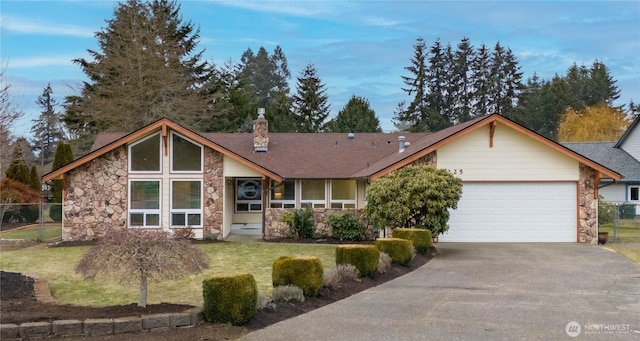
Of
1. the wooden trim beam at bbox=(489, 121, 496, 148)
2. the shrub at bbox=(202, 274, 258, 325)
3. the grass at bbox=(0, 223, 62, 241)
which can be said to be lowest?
the grass at bbox=(0, 223, 62, 241)

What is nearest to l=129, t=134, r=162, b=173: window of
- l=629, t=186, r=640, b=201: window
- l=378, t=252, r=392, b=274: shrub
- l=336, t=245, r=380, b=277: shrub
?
l=378, t=252, r=392, b=274: shrub

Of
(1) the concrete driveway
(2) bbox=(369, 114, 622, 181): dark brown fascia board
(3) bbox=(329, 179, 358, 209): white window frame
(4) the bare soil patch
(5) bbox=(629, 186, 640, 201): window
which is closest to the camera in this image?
(4) the bare soil patch

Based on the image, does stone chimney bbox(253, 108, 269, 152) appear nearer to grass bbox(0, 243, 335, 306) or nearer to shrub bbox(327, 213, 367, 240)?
shrub bbox(327, 213, 367, 240)

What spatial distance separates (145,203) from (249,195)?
15.5ft

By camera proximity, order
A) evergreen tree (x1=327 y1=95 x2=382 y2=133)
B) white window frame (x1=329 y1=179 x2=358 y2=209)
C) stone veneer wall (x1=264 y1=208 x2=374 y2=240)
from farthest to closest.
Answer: evergreen tree (x1=327 y1=95 x2=382 y2=133) < white window frame (x1=329 y1=179 x2=358 y2=209) < stone veneer wall (x1=264 y1=208 x2=374 y2=240)

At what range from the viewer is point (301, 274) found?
9.72 metres

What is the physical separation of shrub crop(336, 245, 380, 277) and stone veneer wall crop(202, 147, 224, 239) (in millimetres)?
8926

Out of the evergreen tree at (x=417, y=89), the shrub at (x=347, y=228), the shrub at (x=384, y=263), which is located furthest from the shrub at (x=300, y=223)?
the evergreen tree at (x=417, y=89)

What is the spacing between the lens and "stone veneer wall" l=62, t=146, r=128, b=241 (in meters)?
19.6

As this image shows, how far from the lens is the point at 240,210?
76.3 ft

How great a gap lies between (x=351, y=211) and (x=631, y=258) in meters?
8.72

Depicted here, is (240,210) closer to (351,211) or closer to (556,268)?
(351,211)

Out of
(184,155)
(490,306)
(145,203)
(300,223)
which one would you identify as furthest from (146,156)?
(490,306)

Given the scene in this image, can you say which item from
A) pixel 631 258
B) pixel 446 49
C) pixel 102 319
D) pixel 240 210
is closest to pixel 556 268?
pixel 631 258
